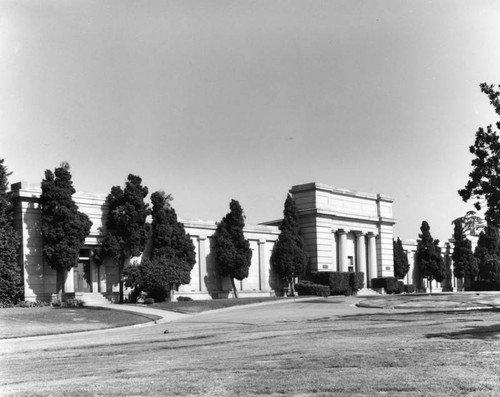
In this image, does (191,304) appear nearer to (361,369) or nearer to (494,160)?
(494,160)

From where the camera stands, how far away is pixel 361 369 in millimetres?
11875

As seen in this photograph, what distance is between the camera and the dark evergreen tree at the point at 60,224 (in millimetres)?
39875

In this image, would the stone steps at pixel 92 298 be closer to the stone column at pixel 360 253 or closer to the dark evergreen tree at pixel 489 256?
the stone column at pixel 360 253

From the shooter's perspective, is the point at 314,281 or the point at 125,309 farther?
the point at 314,281

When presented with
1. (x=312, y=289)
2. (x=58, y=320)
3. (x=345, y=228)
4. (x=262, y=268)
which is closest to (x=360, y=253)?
(x=345, y=228)

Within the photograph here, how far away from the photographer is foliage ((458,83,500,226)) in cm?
3198

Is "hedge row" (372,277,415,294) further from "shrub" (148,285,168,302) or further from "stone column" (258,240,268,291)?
"shrub" (148,285,168,302)

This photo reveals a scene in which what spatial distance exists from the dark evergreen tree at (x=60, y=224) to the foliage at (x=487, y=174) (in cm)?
2265

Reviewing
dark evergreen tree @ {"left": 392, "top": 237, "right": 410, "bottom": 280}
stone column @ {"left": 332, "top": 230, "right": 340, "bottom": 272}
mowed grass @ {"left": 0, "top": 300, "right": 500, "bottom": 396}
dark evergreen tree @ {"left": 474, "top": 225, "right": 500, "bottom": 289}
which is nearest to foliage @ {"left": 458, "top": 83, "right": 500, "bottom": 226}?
mowed grass @ {"left": 0, "top": 300, "right": 500, "bottom": 396}

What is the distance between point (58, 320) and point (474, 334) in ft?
66.8

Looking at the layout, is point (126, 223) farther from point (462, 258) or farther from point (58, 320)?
point (462, 258)

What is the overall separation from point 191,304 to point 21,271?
10471 mm

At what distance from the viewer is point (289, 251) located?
190 feet

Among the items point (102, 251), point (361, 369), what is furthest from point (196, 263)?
point (361, 369)
